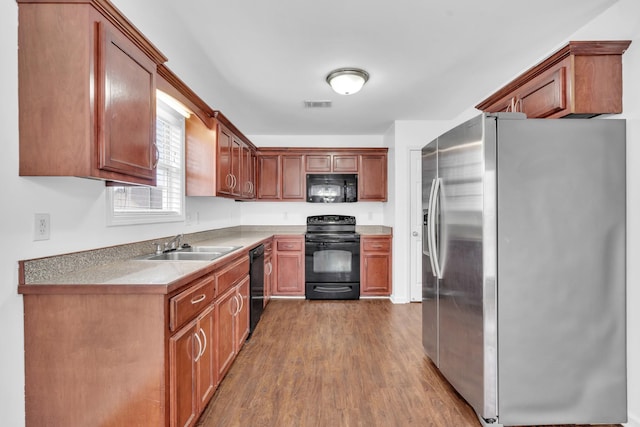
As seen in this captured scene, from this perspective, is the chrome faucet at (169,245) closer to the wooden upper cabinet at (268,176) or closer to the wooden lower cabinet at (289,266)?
the wooden lower cabinet at (289,266)

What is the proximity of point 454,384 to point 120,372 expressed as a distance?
77.5 inches

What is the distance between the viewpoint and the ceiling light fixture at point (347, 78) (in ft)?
9.24

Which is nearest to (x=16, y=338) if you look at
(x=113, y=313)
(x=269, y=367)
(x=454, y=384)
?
(x=113, y=313)

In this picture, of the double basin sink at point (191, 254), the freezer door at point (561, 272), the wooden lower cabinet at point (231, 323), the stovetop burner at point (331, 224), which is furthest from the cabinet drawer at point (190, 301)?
the stovetop burner at point (331, 224)

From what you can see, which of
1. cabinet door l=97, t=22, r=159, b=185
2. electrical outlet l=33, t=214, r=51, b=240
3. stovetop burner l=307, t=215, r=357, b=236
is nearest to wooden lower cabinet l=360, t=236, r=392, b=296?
stovetop burner l=307, t=215, r=357, b=236

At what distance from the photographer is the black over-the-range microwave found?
16.0 ft

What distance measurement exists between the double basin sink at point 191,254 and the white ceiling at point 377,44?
4.57 ft

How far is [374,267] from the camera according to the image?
4641 millimetres

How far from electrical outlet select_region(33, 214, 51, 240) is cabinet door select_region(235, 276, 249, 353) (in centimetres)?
139

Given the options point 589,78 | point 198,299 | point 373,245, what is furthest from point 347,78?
point 373,245

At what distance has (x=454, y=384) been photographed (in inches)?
85.4

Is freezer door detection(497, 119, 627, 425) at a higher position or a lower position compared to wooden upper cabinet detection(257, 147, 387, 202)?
lower

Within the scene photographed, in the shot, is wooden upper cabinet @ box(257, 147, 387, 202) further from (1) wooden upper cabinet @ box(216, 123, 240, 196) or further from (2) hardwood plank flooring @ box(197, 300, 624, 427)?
(2) hardwood plank flooring @ box(197, 300, 624, 427)

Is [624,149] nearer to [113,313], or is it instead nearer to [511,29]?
[511,29]
